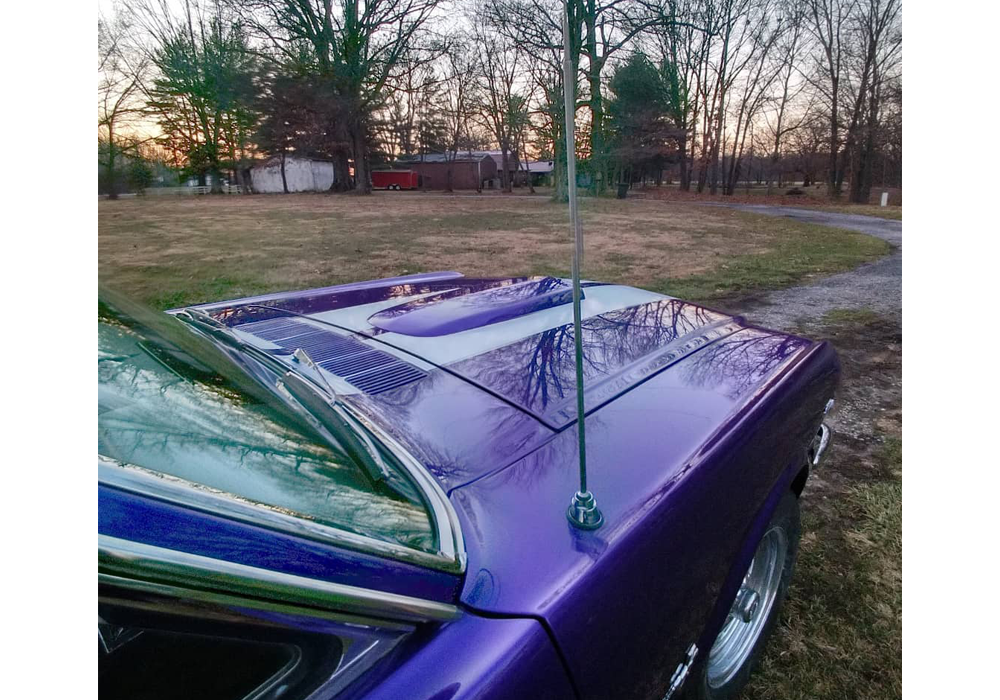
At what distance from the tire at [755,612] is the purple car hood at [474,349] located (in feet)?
2.15

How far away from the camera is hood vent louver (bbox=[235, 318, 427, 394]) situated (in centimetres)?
153

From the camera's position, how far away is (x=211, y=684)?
0.74 metres

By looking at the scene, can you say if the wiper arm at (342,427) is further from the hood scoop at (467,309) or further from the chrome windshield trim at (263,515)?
the hood scoop at (467,309)

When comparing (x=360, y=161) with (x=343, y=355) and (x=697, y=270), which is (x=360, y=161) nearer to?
(x=697, y=270)

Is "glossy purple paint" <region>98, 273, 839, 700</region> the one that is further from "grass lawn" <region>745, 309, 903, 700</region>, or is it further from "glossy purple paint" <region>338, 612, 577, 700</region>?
"grass lawn" <region>745, 309, 903, 700</region>

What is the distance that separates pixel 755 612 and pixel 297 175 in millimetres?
21597

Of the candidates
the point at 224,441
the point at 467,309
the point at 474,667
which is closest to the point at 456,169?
the point at 467,309

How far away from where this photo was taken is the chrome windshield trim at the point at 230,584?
2.00 feet

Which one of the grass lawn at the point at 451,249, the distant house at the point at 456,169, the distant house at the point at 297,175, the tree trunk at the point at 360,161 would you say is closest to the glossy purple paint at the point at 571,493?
the grass lawn at the point at 451,249

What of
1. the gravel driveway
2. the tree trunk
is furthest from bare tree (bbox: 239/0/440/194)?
the gravel driveway

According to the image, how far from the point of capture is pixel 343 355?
1.72m
